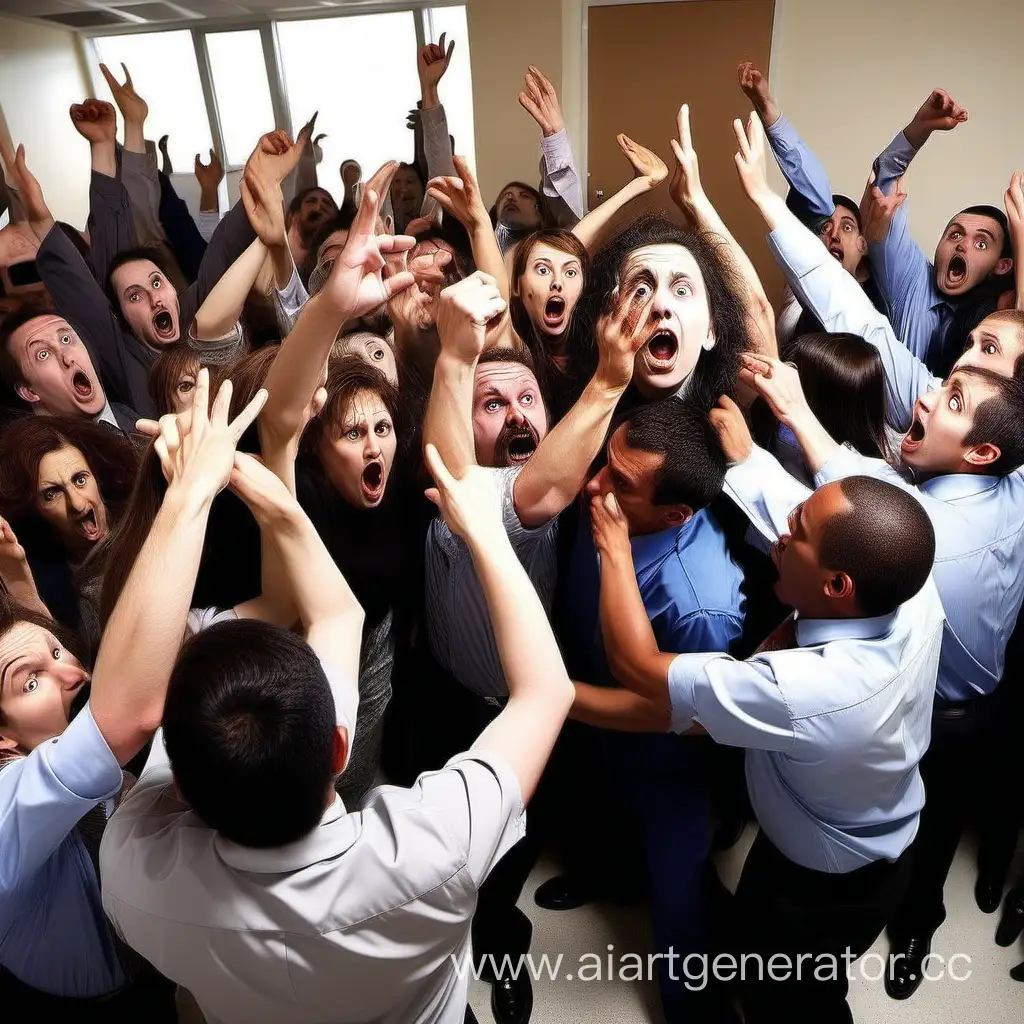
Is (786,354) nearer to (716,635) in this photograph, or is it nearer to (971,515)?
(971,515)

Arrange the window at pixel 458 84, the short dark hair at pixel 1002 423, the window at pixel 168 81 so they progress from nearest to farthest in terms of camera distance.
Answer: the short dark hair at pixel 1002 423, the window at pixel 458 84, the window at pixel 168 81

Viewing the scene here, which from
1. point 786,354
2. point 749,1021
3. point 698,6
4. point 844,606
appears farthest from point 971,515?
point 698,6

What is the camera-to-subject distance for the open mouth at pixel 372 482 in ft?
5.62

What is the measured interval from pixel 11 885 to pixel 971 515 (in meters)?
1.69

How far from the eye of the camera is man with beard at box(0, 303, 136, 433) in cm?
213

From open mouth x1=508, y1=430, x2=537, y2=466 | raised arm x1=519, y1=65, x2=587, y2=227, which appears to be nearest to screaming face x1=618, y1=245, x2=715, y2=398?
open mouth x1=508, y1=430, x2=537, y2=466

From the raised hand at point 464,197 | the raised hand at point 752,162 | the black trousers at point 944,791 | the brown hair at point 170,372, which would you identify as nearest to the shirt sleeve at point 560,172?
the raised hand at point 752,162

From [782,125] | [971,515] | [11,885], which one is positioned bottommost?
[11,885]

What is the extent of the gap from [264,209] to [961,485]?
176 cm

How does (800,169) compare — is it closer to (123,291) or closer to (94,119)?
(123,291)

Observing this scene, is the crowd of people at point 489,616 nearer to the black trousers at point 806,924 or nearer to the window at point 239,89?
the black trousers at point 806,924

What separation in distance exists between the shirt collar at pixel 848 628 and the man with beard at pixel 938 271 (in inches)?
61.1

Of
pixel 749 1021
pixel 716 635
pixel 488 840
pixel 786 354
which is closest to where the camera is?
pixel 488 840

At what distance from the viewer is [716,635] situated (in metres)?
1.46
